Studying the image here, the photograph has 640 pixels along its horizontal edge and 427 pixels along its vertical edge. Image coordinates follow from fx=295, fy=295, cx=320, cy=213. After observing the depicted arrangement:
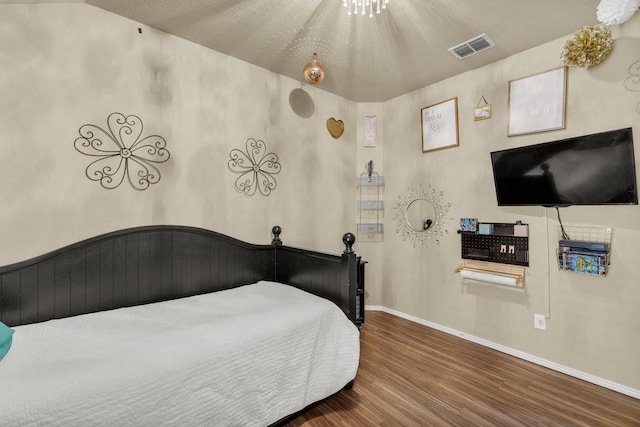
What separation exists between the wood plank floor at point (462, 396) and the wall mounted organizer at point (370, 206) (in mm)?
1324

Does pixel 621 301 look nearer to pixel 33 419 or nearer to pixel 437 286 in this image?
pixel 437 286

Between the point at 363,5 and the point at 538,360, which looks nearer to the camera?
the point at 363,5

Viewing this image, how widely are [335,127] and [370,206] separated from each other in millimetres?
987

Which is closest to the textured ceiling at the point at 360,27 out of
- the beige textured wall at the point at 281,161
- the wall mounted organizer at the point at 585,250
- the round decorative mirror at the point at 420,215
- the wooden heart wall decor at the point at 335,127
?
the beige textured wall at the point at 281,161

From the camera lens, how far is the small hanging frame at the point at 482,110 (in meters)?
2.62

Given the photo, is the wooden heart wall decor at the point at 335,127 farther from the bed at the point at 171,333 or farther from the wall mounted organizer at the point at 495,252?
the wall mounted organizer at the point at 495,252

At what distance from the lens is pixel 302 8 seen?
192 cm

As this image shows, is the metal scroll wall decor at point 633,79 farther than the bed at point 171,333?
Yes

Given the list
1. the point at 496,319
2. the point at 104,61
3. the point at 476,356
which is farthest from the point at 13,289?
the point at 496,319

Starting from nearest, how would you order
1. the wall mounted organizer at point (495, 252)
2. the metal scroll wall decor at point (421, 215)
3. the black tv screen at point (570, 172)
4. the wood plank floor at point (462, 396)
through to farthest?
the wood plank floor at point (462, 396), the black tv screen at point (570, 172), the wall mounted organizer at point (495, 252), the metal scroll wall decor at point (421, 215)

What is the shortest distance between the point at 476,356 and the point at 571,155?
1.69m

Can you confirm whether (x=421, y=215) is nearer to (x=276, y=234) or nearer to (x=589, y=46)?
(x=276, y=234)

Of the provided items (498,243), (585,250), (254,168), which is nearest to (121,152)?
(254,168)

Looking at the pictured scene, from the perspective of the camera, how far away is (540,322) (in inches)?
91.1
